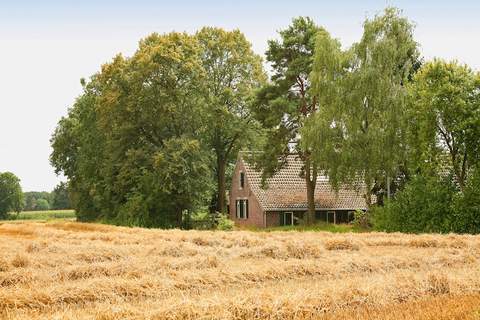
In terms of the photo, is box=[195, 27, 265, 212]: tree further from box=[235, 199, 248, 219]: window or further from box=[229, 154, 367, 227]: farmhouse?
box=[229, 154, 367, 227]: farmhouse

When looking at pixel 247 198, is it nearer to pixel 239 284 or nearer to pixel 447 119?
pixel 447 119

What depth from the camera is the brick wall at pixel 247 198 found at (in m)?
48.7

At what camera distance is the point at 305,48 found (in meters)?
44.1

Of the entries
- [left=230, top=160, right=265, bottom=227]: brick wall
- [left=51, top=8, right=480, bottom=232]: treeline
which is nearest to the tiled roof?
[left=230, top=160, right=265, bottom=227]: brick wall

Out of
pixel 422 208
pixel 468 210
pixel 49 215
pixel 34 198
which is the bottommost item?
pixel 49 215

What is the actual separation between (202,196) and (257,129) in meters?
8.73

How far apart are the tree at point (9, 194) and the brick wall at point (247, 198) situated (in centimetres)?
6485

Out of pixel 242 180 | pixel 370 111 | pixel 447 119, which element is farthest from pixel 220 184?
pixel 447 119

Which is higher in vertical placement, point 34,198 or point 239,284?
point 34,198

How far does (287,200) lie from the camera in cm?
4819

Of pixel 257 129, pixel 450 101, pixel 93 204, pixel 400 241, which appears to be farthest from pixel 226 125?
pixel 400 241

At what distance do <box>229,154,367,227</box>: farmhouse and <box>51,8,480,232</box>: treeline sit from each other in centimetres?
203

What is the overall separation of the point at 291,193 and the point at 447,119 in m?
20.6

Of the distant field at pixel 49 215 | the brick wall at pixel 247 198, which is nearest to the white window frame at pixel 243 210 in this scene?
the brick wall at pixel 247 198
